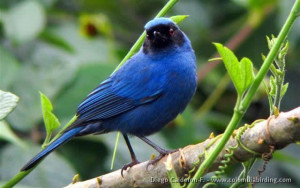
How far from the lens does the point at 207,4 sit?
5.56 metres

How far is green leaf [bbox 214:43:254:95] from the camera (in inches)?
72.9

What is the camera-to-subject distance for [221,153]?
210 centimetres

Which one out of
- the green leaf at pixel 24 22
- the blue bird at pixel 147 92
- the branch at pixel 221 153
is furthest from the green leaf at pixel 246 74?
the green leaf at pixel 24 22

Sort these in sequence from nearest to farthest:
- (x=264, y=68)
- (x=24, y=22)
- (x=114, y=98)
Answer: (x=264, y=68), (x=114, y=98), (x=24, y=22)

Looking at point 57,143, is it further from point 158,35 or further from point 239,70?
point 239,70

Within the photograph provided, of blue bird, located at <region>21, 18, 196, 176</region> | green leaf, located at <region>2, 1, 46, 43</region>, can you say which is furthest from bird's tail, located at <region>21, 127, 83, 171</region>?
green leaf, located at <region>2, 1, 46, 43</region>

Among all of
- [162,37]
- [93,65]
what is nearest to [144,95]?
[162,37]

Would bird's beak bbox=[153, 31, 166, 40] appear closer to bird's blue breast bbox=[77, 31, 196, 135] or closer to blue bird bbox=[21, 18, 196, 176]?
blue bird bbox=[21, 18, 196, 176]

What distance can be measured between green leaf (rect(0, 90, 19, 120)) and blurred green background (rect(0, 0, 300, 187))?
32.2 inches

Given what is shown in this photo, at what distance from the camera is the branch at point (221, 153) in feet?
5.98

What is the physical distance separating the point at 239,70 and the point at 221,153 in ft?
1.15

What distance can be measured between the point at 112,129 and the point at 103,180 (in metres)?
1.08

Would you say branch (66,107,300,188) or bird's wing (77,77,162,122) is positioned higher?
branch (66,107,300,188)

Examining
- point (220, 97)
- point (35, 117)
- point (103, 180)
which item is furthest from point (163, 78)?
point (220, 97)
